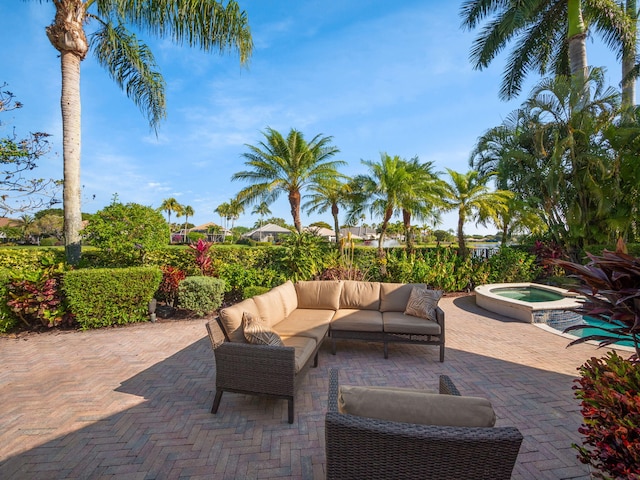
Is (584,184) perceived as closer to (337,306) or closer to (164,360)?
(337,306)

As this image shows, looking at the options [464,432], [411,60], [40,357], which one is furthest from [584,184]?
[40,357]

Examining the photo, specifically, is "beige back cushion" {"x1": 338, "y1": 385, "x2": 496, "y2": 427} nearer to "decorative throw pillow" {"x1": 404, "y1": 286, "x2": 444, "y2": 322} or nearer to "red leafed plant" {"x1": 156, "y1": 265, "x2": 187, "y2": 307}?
"decorative throw pillow" {"x1": 404, "y1": 286, "x2": 444, "y2": 322}

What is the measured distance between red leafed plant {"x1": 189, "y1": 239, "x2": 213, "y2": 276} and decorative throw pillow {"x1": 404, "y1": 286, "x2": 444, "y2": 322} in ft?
17.0

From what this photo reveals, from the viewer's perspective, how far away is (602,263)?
176 centimetres

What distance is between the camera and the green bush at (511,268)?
979 cm

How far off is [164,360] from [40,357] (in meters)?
2.00

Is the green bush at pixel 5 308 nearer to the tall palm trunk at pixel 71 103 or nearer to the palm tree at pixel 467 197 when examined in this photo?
the tall palm trunk at pixel 71 103

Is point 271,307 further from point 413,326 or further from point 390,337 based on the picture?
point 413,326

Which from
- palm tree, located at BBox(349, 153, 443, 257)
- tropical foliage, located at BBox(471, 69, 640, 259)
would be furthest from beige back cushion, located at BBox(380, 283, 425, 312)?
tropical foliage, located at BBox(471, 69, 640, 259)

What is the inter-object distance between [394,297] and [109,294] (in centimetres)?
564

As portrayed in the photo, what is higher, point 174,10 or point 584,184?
point 174,10

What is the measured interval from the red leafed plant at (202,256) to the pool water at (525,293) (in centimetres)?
840

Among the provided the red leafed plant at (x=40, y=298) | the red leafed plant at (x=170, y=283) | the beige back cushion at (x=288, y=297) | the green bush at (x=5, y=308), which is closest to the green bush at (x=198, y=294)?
the red leafed plant at (x=170, y=283)

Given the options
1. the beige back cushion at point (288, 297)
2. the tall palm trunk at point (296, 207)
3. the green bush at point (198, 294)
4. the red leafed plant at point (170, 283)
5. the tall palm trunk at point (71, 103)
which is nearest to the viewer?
the beige back cushion at point (288, 297)
